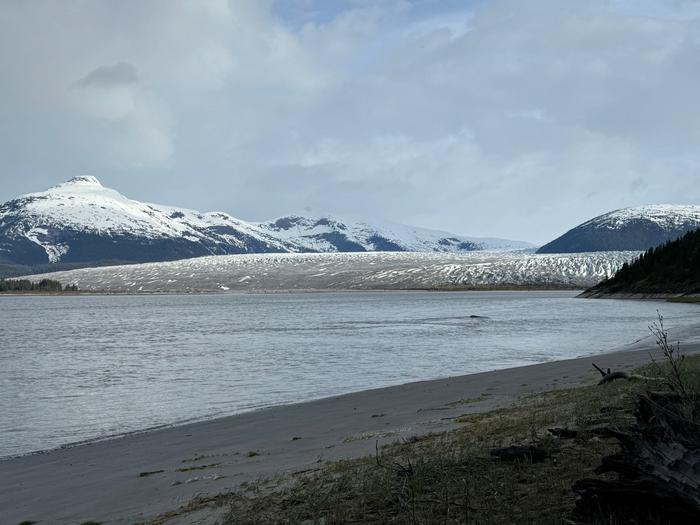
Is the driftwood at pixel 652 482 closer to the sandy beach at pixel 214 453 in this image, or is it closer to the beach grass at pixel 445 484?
the beach grass at pixel 445 484

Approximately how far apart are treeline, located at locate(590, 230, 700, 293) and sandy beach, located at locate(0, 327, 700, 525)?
7959 centimetres

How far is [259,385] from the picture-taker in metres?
22.7

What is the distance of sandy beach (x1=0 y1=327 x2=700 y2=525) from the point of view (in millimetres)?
8867

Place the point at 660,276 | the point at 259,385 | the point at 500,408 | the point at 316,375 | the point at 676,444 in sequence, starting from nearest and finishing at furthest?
the point at 676,444 → the point at 500,408 → the point at 259,385 → the point at 316,375 → the point at 660,276

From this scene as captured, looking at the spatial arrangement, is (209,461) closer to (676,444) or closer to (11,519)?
(11,519)

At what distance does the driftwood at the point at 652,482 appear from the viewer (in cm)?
560

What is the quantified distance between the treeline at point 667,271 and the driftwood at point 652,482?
8810cm

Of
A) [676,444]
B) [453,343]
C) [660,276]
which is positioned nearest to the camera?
[676,444]

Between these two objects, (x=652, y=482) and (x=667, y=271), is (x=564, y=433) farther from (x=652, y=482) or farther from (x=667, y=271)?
(x=667, y=271)

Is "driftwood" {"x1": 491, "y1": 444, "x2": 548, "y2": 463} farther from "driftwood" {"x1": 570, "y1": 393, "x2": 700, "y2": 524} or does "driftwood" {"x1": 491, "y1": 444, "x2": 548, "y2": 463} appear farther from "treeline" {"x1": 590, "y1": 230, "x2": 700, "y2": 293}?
"treeline" {"x1": 590, "y1": 230, "x2": 700, "y2": 293}

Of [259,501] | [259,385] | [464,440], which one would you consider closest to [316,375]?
[259,385]

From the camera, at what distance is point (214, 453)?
1184 cm

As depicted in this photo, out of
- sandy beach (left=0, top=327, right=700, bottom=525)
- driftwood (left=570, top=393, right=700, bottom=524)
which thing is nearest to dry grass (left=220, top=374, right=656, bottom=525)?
driftwood (left=570, top=393, right=700, bottom=524)

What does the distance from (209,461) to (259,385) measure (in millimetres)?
11740
